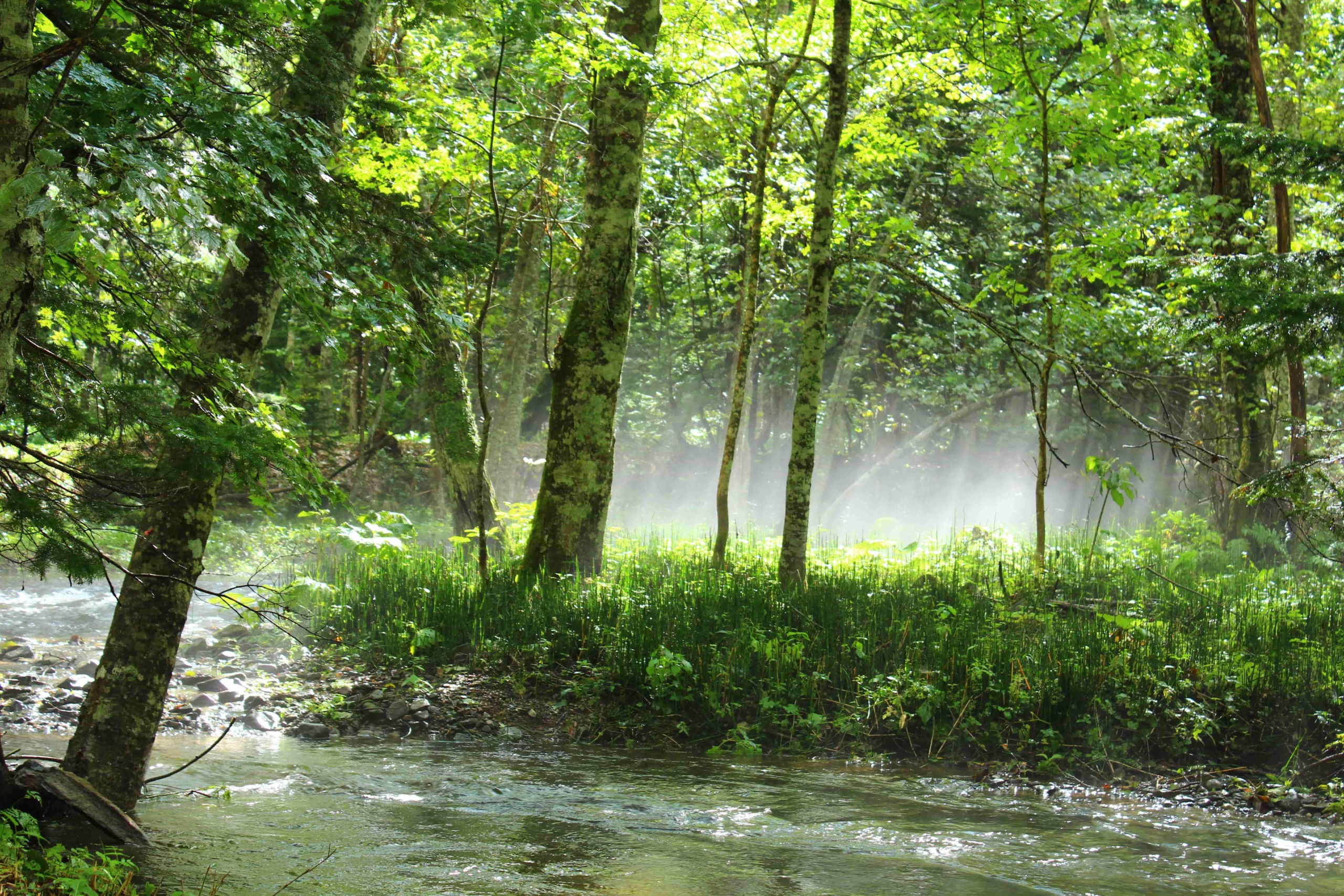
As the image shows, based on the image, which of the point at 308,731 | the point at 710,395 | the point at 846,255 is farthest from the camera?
the point at 710,395

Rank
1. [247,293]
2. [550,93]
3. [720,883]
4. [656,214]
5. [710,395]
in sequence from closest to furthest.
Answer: [720,883], [247,293], [550,93], [656,214], [710,395]

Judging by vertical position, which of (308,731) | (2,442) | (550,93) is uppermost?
(550,93)

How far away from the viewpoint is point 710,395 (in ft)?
80.7

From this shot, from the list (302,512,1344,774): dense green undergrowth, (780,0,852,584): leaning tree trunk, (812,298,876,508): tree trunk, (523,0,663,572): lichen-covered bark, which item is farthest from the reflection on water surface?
(812,298,876,508): tree trunk

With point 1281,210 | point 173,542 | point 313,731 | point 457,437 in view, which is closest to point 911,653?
point 313,731

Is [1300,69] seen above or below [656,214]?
above

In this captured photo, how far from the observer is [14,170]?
2633 millimetres

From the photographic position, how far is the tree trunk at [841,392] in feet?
58.4

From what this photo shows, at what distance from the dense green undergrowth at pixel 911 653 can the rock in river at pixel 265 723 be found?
39.4 inches

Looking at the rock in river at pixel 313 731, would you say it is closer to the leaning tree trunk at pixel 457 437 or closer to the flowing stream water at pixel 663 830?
the flowing stream water at pixel 663 830

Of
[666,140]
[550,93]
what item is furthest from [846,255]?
[550,93]

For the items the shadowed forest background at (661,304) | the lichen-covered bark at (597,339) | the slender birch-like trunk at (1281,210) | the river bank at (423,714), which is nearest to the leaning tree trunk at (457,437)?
the shadowed forest background at (661,304)

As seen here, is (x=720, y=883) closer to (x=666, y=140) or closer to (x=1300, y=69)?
(x=666, y=140)

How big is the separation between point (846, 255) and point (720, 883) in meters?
5.13
